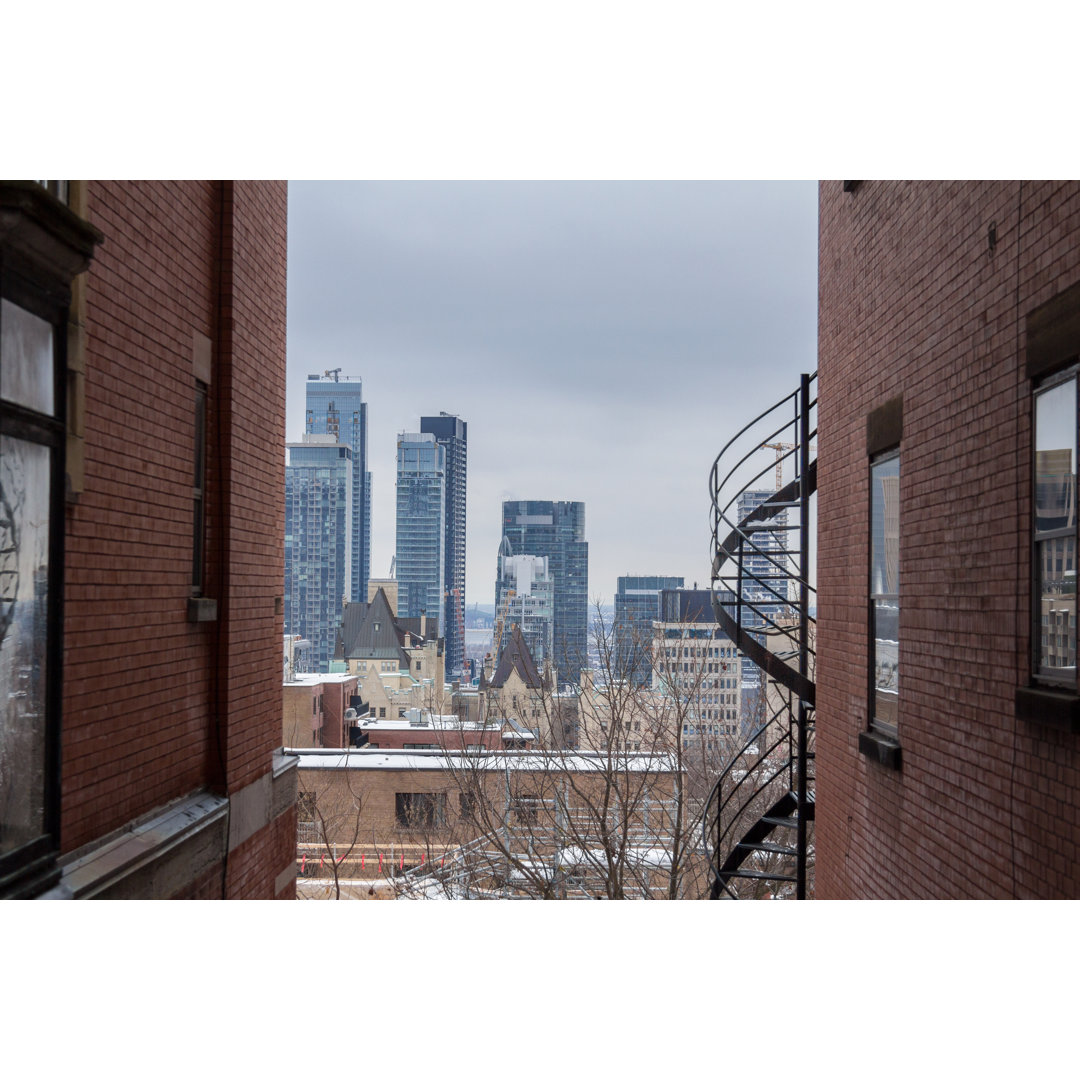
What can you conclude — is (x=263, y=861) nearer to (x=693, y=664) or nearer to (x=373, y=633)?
(x=693, y=664)

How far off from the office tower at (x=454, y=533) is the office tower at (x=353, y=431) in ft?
36.2

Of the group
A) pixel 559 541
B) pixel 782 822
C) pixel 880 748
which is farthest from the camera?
pixel 559 541

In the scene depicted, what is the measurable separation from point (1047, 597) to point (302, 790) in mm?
20712

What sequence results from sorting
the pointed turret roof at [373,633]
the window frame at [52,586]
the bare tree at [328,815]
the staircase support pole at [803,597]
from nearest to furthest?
the window frame at [52,586] < the staircase support pole at [803,597] < the bare tree at [328,815] < the pointed turret roof at [373,633]

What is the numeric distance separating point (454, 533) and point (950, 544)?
114630 millimetres

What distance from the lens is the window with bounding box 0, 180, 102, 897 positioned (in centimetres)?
316

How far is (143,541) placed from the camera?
4305mm

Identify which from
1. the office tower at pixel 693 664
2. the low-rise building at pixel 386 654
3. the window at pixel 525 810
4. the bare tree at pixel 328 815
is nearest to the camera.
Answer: the window at pixel 525 810

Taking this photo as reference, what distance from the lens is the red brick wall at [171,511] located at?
3.81 m

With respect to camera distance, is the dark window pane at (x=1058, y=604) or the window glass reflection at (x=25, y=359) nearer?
the window glass reflection at (x=25, y=359)

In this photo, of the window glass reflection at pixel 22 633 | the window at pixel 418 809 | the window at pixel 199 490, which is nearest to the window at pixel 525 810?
the window at pixel 418 809

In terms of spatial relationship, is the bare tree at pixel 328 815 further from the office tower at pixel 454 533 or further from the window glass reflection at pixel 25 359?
the office tower at pixel 454 533

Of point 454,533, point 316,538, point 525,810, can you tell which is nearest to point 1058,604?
point 525,810

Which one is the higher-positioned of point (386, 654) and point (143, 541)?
point (143, 541)
